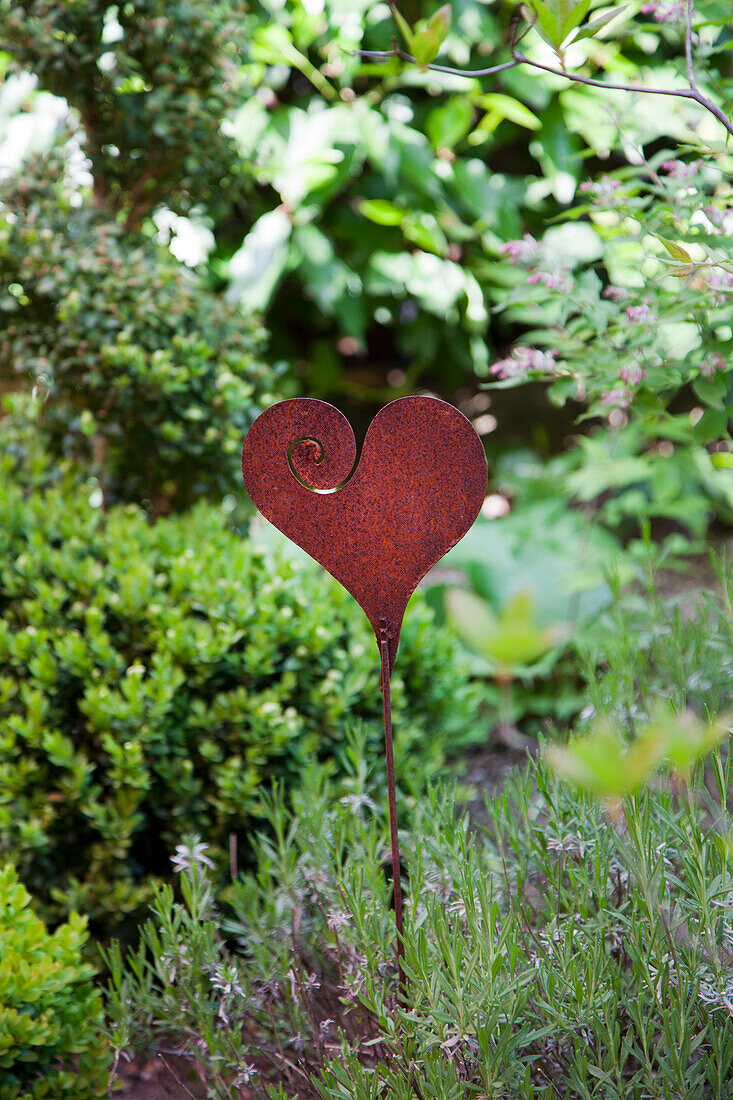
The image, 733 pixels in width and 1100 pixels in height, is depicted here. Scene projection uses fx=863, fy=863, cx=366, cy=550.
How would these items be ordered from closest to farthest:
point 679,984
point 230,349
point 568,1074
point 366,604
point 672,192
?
1. point 679,984
2. point 568,1074
3. point 366,604
4. point 672,192
5. point 230,349

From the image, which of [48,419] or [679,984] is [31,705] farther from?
[679,984]

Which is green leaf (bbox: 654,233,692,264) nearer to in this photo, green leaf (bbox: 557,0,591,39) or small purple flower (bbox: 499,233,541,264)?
green leaf (bbox: 557,0,591,39)

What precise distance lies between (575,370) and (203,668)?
0.90m

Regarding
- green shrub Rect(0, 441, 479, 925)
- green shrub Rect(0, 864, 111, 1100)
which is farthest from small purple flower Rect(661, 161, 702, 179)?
green shrub Rect(0, 864, 111, 1100)

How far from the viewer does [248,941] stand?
4.12 ft

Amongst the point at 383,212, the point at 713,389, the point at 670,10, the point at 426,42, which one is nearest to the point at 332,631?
the point at 713,389

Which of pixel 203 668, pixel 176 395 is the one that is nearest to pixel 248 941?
pixel 203 668

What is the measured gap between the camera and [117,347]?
202 centimetres

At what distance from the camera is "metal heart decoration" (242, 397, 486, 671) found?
1059 mm

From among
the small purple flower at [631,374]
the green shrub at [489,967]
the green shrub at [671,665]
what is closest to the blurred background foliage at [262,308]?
the small purple flower at [631,374]

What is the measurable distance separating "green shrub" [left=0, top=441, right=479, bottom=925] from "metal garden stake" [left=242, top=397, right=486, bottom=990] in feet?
2.11

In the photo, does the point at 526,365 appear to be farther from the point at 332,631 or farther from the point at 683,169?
the point at 332,631

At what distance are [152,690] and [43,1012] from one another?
610 millimetres

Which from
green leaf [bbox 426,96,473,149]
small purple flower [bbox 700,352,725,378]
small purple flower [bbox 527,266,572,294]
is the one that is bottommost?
green leaf [bbox 426,96,473,149]
